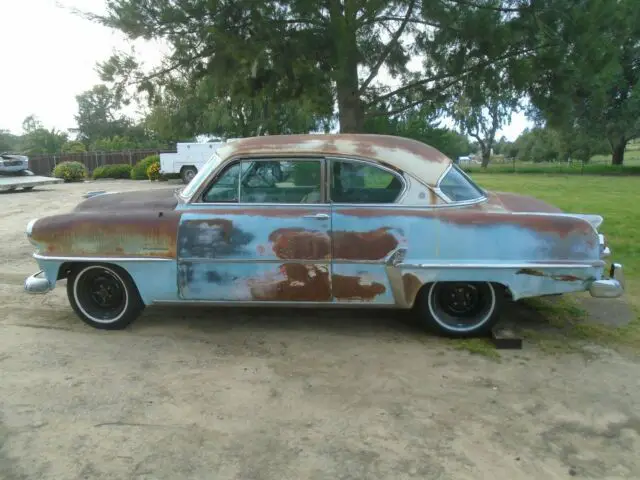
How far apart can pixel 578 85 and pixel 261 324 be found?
473cm

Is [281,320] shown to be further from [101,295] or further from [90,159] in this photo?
[90,159]

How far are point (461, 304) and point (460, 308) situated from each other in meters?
0.04

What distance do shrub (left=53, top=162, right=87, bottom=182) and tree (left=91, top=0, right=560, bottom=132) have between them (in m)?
22.6

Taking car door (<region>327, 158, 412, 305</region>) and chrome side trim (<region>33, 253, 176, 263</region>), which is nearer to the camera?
car door (<region>327, 158, 412, 305</region>)

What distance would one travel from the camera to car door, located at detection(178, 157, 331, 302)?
3986 millimetres

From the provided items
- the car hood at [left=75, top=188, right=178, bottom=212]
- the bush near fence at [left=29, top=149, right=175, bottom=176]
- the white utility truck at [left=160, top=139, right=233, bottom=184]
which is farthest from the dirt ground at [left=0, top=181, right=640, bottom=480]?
the bush near fence at [left=29, top=149, right=175, bottom=176]

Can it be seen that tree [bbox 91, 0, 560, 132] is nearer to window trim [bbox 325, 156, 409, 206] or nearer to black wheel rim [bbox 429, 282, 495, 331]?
window trim [bbox 325, 156, 409, 206]

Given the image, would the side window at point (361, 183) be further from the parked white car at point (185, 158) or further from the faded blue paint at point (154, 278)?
the parked white car at point (185, 158)

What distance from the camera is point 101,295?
4480mm

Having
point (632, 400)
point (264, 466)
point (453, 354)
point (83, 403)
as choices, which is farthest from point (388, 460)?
point (83, 403)

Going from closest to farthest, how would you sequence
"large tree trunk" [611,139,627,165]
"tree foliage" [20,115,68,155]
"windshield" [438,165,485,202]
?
1. "windshield" [438,165,485,202]
2. "large tree trunk" [611,139,627,165]
3. "tree foliage" [20,115,68,155]

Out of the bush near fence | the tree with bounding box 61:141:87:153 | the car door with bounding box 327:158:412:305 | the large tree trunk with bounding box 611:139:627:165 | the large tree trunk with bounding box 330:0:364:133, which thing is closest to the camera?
the car door with bounding box 327:158:412:305

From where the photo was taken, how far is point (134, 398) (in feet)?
10.5

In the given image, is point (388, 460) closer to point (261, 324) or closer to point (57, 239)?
point (261, 324)
